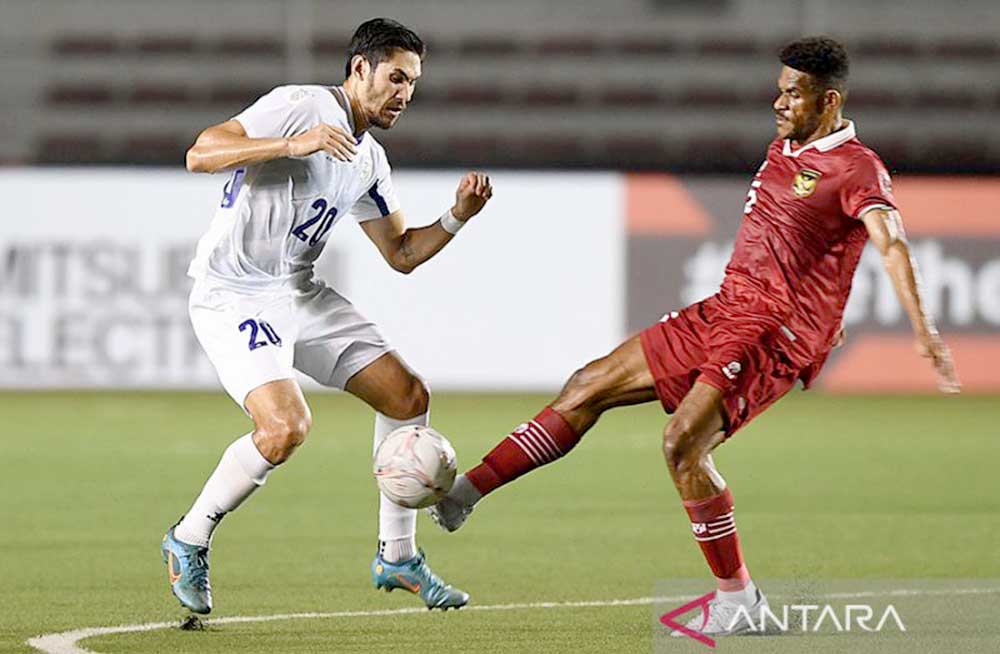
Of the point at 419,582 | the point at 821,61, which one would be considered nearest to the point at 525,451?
the point at 419,582

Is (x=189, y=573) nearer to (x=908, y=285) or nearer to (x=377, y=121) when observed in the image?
(x=377, y=121)

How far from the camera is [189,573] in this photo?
684 centimetres

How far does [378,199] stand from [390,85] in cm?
65

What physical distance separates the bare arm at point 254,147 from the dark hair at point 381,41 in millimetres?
420

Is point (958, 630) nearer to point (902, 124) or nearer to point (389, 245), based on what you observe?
point (389, 245)

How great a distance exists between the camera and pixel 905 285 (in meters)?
6.55

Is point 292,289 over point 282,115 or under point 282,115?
under

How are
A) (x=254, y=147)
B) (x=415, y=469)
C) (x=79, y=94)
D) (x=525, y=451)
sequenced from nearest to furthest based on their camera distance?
(x=254, y=147) → (x=415, y=469) → (x=525, y=451) → (x=79, y=94)

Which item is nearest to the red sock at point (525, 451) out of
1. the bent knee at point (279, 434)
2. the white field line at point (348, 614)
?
the white field line at point (348, 614)

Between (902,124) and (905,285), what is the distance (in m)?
14.9

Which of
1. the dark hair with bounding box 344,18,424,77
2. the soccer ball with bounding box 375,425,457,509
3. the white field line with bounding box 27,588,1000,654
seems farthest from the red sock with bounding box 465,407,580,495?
the dark hair with bounding box 344,18,424,77

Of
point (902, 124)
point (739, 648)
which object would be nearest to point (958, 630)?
point (739, 648)

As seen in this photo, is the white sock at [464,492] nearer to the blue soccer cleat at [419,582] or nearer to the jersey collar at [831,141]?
the blue soccer cleat at [419,582]

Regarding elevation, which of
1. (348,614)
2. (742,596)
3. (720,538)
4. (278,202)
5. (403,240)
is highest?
(278,202)
